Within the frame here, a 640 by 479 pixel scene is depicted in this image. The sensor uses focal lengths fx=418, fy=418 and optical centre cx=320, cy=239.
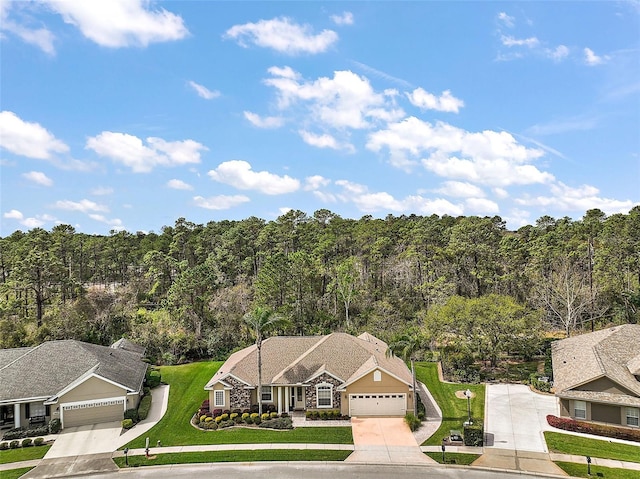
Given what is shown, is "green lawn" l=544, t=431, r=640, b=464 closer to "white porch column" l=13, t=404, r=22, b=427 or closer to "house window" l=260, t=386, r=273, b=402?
"house window" l=260, t=386, r=273, b=402

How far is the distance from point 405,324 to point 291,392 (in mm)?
21758

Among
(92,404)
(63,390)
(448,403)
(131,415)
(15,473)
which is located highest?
(63,390)

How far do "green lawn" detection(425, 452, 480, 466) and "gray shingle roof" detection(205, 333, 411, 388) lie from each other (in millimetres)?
6831

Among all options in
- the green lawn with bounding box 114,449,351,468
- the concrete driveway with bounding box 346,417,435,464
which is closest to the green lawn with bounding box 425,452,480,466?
the concrete driveway with bounding box 346,417,435,464

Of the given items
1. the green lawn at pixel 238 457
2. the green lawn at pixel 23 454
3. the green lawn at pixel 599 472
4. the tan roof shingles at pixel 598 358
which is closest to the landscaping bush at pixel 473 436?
the green lawn at pixel 599 472

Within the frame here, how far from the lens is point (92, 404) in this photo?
94.2 ft

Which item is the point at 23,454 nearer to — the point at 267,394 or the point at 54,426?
the point at 54,426

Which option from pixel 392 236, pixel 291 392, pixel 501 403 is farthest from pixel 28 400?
pixel 392 236

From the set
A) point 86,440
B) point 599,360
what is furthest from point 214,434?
point 599,360

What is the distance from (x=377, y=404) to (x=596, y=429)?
13327 millimetres

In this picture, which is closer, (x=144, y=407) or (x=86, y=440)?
(x=86, y=440)

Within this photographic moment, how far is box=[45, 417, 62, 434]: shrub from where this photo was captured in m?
27.2

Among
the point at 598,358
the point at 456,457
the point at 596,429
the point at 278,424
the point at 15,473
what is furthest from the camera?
the point at 598,358

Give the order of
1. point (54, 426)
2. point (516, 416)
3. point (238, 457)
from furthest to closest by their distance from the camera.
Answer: point (516, 416)
point (54, 426)
point (238, 457)
